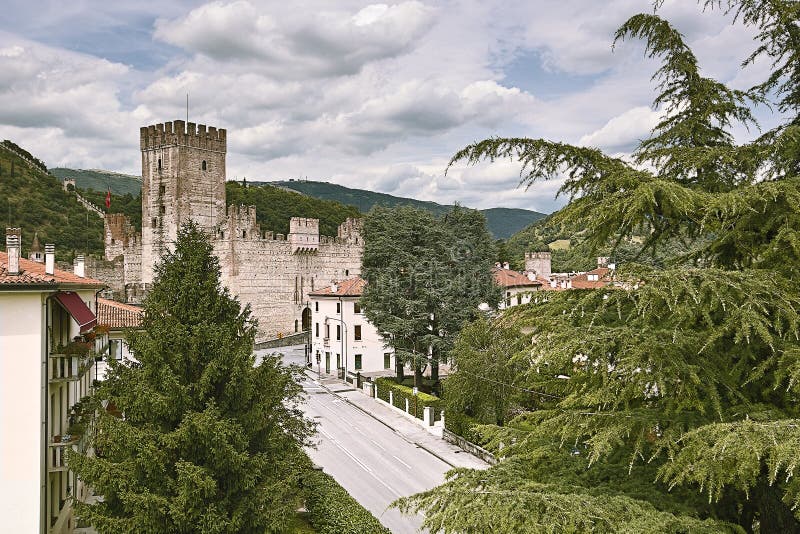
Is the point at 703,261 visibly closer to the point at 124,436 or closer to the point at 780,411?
the point at 780,411

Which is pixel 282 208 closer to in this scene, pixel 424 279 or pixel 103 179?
pixel 424 279

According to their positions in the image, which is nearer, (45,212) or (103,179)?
(45,212)

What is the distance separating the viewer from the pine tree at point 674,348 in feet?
17.1

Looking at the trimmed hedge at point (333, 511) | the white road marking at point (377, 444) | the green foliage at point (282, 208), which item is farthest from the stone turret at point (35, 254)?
the green foliage at point (282, 208)

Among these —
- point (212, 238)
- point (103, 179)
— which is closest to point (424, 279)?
point (212, 238)

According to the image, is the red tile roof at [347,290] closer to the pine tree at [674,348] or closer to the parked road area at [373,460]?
the parked road area at [373,460]

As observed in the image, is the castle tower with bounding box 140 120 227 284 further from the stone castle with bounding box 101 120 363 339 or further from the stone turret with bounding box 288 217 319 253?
the stone turret with bounding box 288 217 319 253

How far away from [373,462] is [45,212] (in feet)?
193

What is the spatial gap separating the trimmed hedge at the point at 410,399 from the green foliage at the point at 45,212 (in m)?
38.3

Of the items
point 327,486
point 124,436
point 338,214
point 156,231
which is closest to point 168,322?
point 124,436

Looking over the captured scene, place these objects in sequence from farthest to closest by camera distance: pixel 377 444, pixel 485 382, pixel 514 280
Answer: pixel 514 280
pixel 377 444
pixel 485 382

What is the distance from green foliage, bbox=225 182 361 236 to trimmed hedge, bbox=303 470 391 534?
61.6 metres

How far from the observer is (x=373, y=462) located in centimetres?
2470

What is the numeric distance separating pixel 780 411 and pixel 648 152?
330cm
